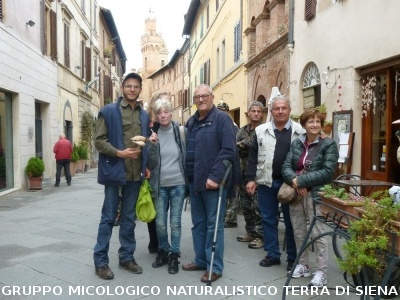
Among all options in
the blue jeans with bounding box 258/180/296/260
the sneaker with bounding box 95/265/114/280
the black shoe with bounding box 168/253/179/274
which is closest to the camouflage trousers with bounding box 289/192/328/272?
the blue jeans with bounding box 258/180/296/260

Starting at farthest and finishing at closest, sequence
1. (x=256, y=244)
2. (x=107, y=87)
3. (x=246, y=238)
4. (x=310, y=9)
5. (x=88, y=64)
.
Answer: (x=107, y=87) < (x=88, y=64) < (x=310, y=9) < (x=246, y=238) < (x=256, y=244)

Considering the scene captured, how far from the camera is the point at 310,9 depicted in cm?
955

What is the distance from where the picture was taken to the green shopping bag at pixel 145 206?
4.32 m

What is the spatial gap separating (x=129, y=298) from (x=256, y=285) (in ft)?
3.82

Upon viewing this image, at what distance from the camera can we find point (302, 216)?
13.7ft

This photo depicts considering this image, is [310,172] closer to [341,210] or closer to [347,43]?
[341,210]

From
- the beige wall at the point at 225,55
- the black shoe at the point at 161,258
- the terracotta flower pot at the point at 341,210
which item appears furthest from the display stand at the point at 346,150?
the beige wall at the point at 225,55

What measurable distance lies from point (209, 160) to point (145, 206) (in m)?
0.81

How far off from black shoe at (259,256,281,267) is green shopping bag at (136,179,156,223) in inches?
49.8

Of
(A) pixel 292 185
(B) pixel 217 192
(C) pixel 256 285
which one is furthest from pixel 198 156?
(C) pixel 256 285

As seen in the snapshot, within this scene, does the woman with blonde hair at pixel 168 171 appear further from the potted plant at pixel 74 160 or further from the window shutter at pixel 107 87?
the window shutter at pixel 107 87

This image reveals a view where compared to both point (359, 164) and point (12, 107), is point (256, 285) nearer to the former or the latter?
point (359, 164)

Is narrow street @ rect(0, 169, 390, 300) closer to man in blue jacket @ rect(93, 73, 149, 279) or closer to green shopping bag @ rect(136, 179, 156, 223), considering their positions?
man in blue jacket @ rect(93, 73, 149, 279)

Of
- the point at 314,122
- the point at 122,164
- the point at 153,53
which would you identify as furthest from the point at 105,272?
the point at 153,53
